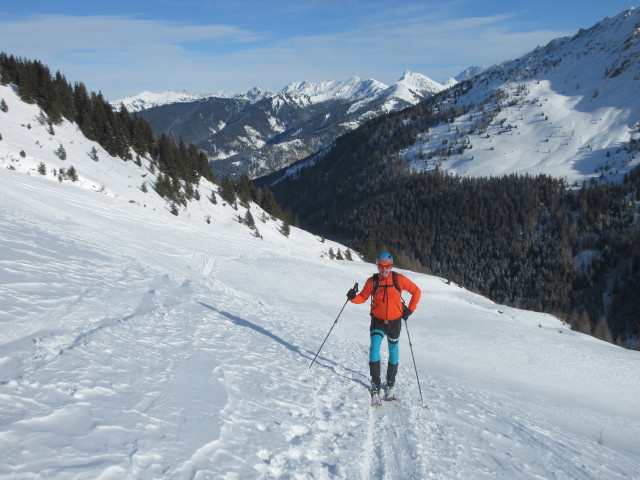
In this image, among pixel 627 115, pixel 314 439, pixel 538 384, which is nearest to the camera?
pixel 314 439

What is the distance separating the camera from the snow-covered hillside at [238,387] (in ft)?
13.8

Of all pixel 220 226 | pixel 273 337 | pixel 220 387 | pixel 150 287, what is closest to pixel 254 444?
pixel 220 387

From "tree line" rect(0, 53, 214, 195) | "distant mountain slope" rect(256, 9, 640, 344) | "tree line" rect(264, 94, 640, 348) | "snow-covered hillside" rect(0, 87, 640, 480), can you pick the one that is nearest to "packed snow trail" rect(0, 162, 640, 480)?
"snow-covered hillside" rect(0, 87, 640, 480)

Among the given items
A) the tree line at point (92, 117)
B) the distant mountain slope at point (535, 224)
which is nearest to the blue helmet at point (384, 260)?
the tree line at point (92, 117)

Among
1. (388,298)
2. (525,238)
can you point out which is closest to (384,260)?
(388,298)

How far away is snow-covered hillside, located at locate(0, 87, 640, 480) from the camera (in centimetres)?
421

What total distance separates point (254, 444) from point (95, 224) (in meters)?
19.8

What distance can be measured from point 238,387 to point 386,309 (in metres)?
3.33

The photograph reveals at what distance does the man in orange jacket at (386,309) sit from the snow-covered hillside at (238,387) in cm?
72

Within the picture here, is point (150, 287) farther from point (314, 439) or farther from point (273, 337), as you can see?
point (314, 439)

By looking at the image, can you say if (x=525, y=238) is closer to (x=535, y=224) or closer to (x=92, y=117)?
(x=535, y=224)

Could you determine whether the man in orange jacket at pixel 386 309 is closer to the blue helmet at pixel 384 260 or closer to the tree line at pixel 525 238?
the blue helmet at pixel 384 260

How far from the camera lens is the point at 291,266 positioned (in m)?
26.1

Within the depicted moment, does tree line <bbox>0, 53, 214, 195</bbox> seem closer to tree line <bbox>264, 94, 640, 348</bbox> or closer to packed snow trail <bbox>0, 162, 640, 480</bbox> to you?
packed snow trail <bbox>0, 162, 640, 480</bbox>
